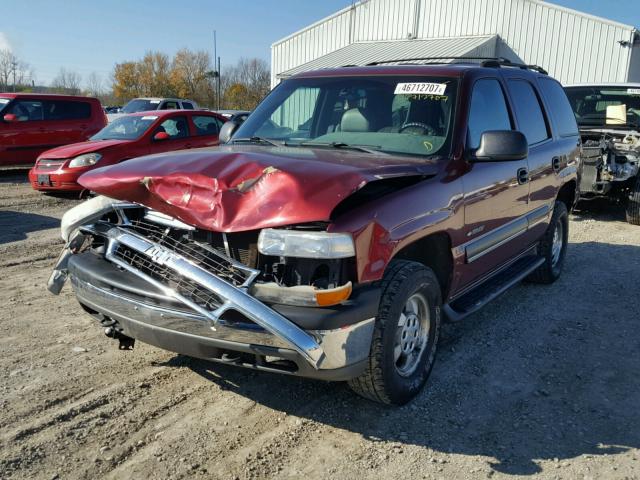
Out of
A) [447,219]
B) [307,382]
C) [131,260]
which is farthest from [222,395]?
[447,219]

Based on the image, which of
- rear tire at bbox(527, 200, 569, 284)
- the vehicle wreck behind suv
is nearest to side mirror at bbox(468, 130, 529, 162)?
rear tire at bbox(527, 200, 569, 284)

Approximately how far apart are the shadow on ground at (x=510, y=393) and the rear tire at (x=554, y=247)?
30.7 inches

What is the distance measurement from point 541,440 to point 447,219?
1328 mm

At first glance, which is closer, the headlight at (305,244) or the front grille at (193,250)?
the headlight at (305,244)

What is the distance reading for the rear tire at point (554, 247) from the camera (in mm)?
5676

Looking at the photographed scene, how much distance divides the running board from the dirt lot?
15.2 inches

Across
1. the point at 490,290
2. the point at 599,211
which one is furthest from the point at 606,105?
the point at 490,290

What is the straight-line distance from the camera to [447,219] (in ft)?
11.5

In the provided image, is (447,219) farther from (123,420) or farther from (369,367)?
(123,420)

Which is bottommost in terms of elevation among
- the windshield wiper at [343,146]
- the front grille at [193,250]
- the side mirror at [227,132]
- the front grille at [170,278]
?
the front grille at [170,278]

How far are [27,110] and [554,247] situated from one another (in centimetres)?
1174

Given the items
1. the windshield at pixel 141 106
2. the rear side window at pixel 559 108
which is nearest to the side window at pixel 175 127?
the rear side window at pixel 559 108

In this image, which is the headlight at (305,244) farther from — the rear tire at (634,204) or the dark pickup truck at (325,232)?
the rear tire at (634,204)

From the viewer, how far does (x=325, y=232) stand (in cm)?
270
